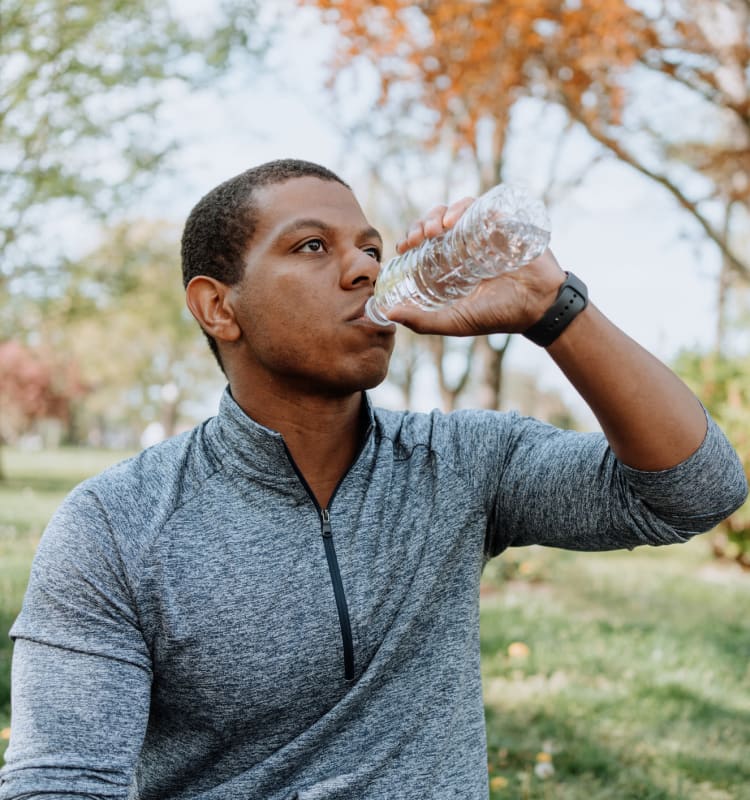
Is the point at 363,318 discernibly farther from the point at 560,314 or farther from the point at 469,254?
the point at 560,314

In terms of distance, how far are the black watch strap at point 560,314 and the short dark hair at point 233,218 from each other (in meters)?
0.84

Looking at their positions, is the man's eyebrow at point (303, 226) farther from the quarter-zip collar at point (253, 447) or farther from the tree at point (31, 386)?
the tree at point (31, 386)

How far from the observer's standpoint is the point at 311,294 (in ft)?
7.55

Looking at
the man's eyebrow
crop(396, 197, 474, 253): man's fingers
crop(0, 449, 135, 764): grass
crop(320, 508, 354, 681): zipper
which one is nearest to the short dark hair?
the man's eyebrow

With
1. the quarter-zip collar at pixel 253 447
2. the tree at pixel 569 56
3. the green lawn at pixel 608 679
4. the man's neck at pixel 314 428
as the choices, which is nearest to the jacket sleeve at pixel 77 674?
the quarter-zip collar at pixel 253 447

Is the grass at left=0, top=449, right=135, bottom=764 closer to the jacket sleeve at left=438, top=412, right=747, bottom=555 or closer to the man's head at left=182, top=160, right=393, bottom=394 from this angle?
the man's head at left=182, top=160, right=393, bottom=394

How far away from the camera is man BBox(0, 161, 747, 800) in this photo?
1987 mm

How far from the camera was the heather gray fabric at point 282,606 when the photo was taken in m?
1.99

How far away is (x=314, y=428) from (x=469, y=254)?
2.08 feet

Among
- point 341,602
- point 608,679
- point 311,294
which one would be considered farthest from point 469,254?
point 608,679

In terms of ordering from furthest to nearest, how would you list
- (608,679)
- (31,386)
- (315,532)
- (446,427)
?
(31,386)
(608,679)
(446,427)
(315,532)

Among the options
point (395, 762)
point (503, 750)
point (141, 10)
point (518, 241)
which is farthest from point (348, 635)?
point (141, 10)

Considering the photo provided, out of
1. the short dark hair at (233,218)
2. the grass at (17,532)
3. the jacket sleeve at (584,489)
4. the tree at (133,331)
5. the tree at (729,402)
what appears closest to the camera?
the jacket sleeve at (584,489)

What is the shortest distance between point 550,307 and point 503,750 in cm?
272
